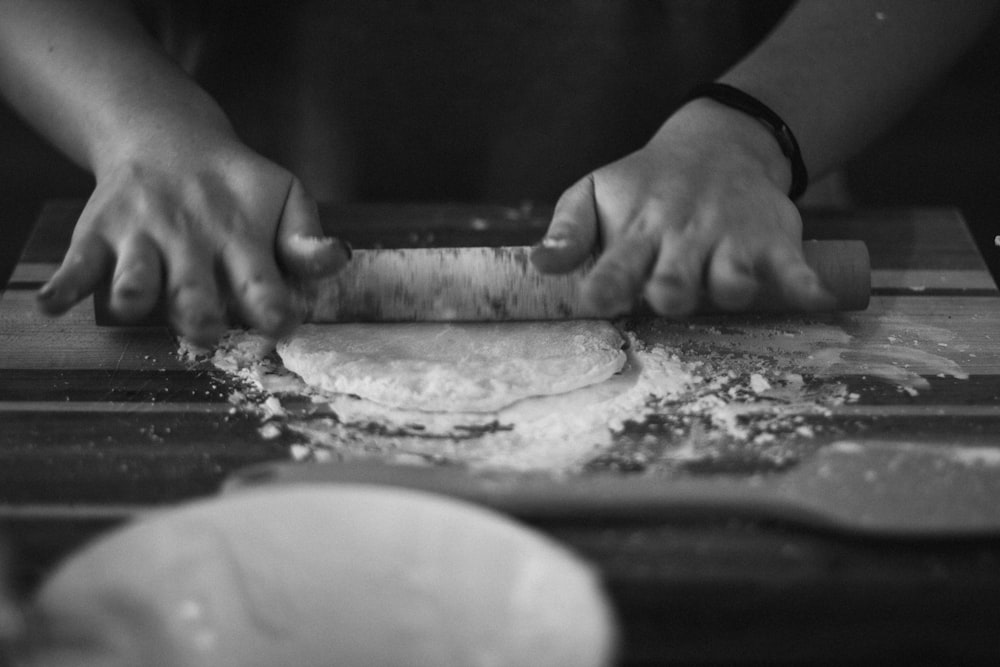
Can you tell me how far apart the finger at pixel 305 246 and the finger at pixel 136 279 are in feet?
0.36

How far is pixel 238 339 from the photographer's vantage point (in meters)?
0.86

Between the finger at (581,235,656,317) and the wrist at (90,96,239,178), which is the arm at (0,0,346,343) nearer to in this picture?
the wrist at (90,96,239,178)

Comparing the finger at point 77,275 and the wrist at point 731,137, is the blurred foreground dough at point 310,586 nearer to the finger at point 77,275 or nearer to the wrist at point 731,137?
the finger at point 77,275

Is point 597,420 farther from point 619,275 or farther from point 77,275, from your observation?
point 77,275

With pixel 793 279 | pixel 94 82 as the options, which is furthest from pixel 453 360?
pixel 94 82

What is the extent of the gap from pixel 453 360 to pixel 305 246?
0.17m

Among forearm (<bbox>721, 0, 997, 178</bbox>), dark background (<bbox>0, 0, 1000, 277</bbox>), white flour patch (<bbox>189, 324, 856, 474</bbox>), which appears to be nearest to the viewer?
white flour patch (<bbox>189, 324, 856, 474</bbox>)

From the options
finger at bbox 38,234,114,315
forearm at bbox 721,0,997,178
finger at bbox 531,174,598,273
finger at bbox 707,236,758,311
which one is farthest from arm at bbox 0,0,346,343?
forearm at bbox 721,0,997,178

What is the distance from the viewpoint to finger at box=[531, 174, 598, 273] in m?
0.77

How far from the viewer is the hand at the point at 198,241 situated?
72 cm

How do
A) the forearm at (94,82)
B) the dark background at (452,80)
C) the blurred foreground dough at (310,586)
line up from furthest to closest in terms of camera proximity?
the dark background at (452,80) < the forearm at (94,82) < the blurred foreground dough at (310,586)

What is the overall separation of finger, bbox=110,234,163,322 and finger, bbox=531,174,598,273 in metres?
0.32

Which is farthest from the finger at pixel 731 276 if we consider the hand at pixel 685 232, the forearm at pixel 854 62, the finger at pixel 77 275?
the finger at pixel 77 275

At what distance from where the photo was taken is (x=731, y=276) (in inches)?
29.7
